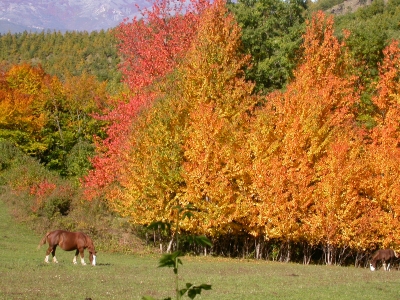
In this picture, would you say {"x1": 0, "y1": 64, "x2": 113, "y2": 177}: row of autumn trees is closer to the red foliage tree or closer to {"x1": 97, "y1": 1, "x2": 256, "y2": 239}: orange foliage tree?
the red foliage tree

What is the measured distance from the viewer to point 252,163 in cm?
3359

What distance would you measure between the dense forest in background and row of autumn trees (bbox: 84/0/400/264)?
0.30 ft

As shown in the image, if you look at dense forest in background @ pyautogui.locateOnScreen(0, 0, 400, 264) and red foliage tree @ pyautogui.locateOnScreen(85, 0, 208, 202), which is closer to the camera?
dense forest in background @ pyautogui.locateOnScreen(0, 0, 400, 264)

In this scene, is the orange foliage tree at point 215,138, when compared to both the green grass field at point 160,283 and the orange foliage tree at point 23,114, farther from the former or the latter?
the orange foliage tree at point 23,114

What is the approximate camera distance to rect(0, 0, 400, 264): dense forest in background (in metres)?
32.6

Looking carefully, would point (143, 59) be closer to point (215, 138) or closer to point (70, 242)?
point (215, 138)

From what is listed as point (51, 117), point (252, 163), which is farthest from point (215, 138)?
point (51, 117)

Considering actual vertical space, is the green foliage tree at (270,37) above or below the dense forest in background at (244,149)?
above

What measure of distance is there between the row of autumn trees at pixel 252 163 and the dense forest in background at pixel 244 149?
0.09 metres

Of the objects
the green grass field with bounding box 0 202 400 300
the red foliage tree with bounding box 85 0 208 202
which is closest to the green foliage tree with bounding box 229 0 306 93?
the red foliage tree with bounding box 85 0 208 202

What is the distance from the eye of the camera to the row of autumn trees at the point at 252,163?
3238 cm

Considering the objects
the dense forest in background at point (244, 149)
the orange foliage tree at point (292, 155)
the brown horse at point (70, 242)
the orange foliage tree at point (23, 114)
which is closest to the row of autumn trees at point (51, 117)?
the orange foliage tree at point (23, 114)

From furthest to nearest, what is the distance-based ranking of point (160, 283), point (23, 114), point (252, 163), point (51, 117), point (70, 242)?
point (51, 117), point (23, 114), point (252, 163), point (70, 242), point (160, 283)

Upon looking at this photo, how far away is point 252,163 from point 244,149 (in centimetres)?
107
